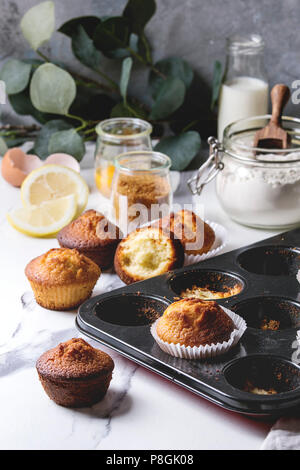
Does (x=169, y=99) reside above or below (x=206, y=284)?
above

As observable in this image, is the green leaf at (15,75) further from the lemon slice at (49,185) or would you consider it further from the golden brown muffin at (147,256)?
the golden brown muffin at (147,256)

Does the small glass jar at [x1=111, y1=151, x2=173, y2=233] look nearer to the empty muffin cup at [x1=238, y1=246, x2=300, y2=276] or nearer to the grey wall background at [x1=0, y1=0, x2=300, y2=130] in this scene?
the empty muffin cup at [x1=238, y1=246, x2=300, y2=276]

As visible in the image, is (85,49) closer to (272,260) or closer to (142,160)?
(142,160)

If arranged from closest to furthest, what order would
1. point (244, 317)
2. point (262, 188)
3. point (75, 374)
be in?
point (75, 374), point (244, 317), point (262, 188)

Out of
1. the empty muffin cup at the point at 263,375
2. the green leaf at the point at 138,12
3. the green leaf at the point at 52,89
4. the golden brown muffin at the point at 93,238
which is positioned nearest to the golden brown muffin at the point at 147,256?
the golden brown muffin at the point at 93,238

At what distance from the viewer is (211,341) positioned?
1165mm

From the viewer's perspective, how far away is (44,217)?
5.85 ft

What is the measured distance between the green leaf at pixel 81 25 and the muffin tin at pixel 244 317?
1.02m

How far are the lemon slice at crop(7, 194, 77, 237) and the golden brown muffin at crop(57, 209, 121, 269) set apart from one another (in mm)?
138

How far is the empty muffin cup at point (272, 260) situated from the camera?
1.58m

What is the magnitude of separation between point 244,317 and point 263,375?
0.18 metres

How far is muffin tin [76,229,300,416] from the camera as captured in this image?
3.59 ft

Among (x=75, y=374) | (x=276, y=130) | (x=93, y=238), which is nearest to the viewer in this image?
(x=75, y=374)

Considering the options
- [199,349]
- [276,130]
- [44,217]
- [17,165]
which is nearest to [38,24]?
[17,165]
